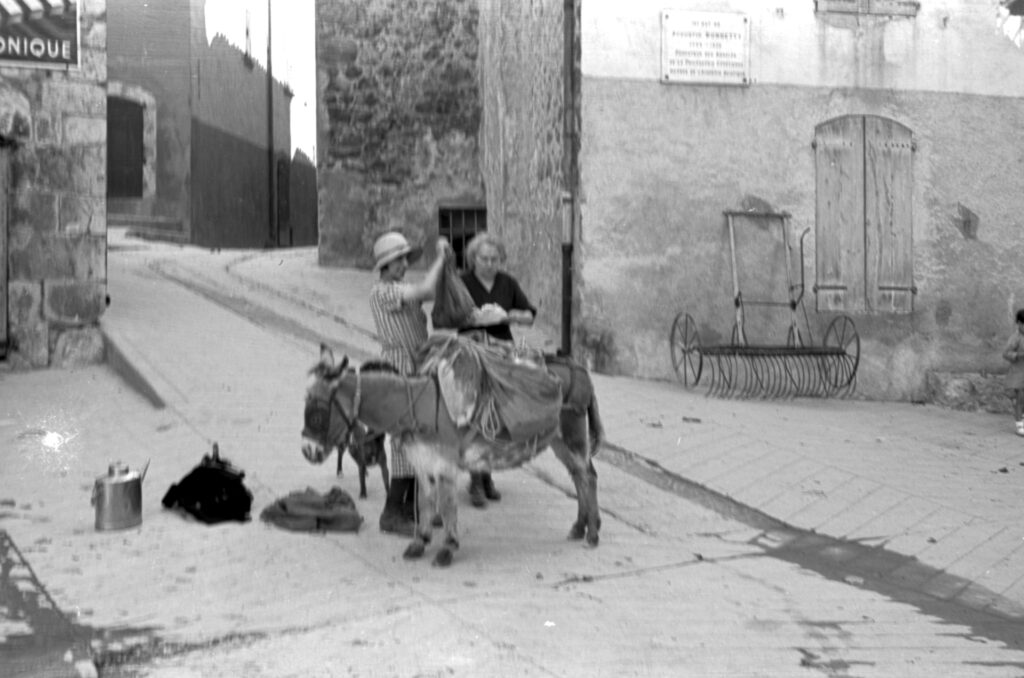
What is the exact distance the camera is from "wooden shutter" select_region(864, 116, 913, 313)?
11.6m

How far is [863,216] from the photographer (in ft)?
37.9

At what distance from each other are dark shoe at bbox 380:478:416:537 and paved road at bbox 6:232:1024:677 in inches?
4.9

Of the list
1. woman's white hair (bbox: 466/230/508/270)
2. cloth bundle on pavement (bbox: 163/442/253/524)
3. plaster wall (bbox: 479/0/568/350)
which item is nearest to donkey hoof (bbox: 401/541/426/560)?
cloth bundle on pavement (bbox: 163/442/253/524)

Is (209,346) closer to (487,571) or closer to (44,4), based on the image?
(44,4)

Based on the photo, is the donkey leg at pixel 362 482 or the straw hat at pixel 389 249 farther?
the donkey leg at pixel 362 482

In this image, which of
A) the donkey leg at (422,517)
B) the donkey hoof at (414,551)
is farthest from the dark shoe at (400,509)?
the donkey hoof at (414,551)

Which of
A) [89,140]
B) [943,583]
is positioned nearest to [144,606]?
[943,583]

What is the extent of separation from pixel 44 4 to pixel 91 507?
5.38 meters

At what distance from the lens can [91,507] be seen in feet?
21.5

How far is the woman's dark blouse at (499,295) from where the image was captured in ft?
20.8

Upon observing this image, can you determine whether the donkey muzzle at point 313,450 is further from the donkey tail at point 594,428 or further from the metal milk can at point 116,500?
the donkey tail at point 594,428

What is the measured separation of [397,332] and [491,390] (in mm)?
828

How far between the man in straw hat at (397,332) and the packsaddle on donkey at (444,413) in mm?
352

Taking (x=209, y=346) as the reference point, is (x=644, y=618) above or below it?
below
